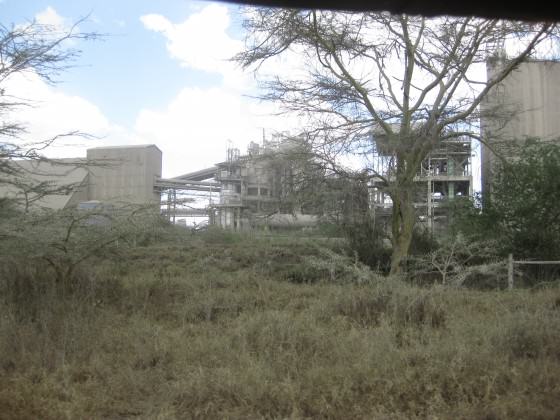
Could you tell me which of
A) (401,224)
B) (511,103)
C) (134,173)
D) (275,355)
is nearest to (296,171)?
(401,224)

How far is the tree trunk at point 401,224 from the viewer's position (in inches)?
659

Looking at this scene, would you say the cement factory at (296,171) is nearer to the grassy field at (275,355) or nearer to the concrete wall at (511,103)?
the concrete wall at (511,103)

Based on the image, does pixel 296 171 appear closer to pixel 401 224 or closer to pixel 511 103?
pixel 401 224

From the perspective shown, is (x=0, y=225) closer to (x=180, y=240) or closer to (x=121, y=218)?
(x=121, y=218)

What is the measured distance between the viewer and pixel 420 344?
257 inches

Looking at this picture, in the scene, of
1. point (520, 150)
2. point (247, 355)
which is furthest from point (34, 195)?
point (520, 150)

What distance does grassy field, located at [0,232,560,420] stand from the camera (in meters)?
4.88

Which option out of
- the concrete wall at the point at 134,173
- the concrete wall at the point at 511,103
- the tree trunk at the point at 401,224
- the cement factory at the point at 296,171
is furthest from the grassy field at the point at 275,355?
the concrete wall at the point at 134,173

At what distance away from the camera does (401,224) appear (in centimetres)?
1802

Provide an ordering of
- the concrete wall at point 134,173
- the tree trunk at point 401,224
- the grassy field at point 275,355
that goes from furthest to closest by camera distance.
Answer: the concrete wall at point 134,173 < the tree trunk at point 401,224 < the grassy field at point 275,355

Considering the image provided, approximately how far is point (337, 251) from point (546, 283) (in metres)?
7.43

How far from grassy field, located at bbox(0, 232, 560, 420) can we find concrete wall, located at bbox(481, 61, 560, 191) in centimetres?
649

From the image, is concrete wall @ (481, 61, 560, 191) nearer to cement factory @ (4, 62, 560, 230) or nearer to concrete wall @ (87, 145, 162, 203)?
cement factory @ (4, 62, 560, 230)

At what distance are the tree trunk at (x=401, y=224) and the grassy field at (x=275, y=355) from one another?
19.2 feet
